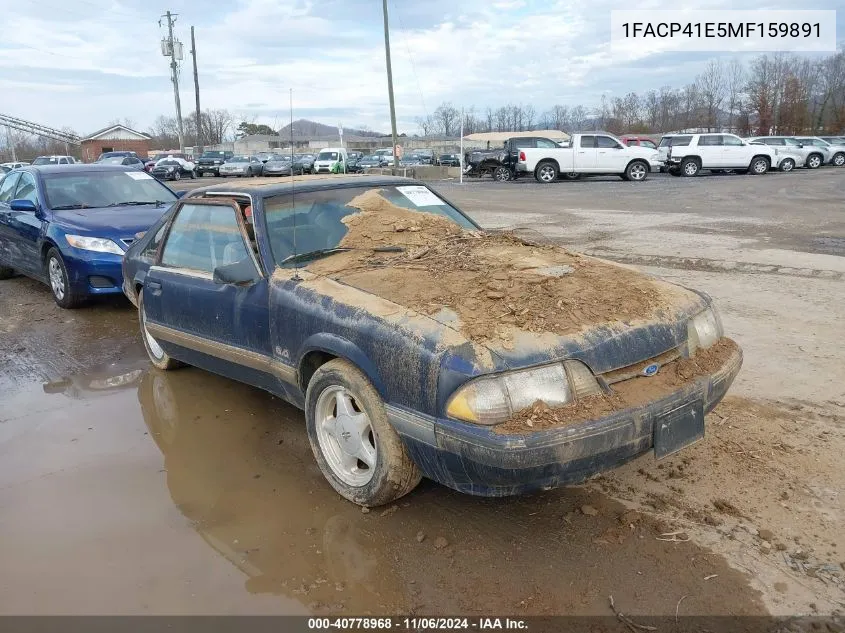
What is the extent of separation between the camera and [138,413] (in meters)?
4.42

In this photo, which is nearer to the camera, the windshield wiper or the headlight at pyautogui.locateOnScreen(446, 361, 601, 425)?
the headlight at pyautogui.locateOnScreen(446, 361, 601, 425)

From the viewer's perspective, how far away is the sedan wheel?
6.91m

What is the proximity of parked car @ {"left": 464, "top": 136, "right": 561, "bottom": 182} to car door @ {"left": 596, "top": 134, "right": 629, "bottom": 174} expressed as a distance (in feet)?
5.07

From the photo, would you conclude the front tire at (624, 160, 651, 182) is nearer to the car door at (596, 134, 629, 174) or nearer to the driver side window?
the car door at (596, 134, 629, 174)

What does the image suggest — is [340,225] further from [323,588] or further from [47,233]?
[47,233]

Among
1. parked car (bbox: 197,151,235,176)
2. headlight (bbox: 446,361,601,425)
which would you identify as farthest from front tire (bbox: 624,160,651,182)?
parked car (bbox: 197,151,235,176)

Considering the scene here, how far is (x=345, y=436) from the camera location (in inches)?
123

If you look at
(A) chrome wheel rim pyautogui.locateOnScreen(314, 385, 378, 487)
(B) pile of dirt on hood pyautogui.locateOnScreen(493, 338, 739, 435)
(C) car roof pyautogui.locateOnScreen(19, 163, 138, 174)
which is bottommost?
(A) chrome wheel rim pyautogui.locateOnScreen(314, 385, 378, 487)

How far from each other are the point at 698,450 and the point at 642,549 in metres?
0.97

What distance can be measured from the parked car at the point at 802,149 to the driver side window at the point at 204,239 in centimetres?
3039

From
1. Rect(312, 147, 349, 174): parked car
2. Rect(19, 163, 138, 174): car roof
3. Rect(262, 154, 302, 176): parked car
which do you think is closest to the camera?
Rect(19, 163, 138, 174): car roof

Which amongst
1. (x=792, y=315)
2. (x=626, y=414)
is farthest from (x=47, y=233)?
(x=792, y=315)

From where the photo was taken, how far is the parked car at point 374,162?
128 feet

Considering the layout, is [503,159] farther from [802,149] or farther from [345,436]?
[345,436]
